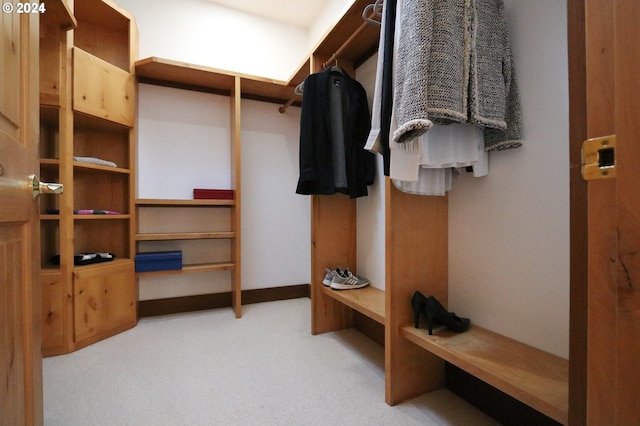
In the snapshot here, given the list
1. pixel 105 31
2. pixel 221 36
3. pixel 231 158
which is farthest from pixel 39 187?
pixel 221 36

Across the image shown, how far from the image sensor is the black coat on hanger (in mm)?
1638

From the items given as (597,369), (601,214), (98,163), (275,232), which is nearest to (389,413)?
(597,369)

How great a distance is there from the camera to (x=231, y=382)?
1.32m

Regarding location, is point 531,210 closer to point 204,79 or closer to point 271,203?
point 271,203

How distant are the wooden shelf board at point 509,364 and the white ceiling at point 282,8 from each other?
2.81 meters

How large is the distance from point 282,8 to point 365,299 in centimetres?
267

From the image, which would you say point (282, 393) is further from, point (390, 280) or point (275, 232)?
point (275, 232)

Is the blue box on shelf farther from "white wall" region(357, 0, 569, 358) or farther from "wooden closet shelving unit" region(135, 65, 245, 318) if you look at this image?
"white wall" region(357, 0, 569, 358)

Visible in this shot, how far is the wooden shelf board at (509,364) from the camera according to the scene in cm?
72

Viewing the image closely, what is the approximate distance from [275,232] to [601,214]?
7.82ft

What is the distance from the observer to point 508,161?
108 centimetres

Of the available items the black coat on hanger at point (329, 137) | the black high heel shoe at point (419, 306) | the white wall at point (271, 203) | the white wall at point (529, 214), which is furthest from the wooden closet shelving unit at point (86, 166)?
the white wall at point (529, 214)

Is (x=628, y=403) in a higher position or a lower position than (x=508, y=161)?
lower

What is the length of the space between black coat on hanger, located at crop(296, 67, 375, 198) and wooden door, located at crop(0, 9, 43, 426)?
3.78 feet
